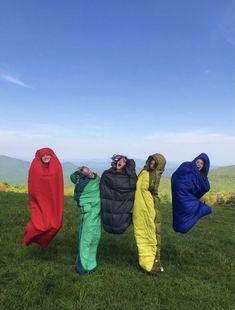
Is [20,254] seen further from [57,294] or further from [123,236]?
[123,236]

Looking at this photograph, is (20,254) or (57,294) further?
(20,254)

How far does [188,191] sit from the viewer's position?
10953mm

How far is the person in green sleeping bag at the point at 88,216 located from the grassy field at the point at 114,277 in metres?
0.39

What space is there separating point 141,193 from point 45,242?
9.39 ft

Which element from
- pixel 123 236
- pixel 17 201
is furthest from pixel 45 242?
pixel 17 201

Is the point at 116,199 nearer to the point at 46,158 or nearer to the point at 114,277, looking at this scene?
the point at 114,277

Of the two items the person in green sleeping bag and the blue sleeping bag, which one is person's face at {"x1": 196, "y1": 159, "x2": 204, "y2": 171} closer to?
the blue sleeping bag

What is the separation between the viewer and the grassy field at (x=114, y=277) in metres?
8.23

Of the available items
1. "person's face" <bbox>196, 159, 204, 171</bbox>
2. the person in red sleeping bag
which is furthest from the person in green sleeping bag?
"person's face" <bbox>196, 159, 204, 171</bbox>

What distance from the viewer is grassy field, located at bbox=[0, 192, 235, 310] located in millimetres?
8227

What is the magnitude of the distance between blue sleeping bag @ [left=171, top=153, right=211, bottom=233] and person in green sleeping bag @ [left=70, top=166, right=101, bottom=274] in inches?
89.2

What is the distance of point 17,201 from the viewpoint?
78.8 feet

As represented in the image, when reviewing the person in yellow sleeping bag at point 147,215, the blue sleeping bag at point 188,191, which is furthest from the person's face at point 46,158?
the blue sleeping bag at point 188,191

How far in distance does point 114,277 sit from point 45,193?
276 centimetres
